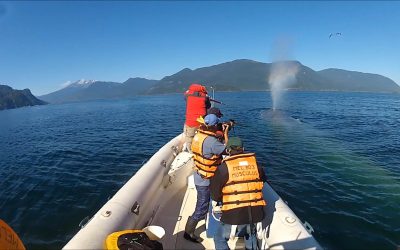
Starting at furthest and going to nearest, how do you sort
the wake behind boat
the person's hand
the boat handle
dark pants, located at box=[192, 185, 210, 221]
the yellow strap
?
the person's hand, the boat handle, dark pants, located at box=[192, 185, 210, 221], the wake behind boat, the yellow strap

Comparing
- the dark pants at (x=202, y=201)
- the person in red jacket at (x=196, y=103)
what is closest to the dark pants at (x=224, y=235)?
the dark pants at (x=202, y=201)

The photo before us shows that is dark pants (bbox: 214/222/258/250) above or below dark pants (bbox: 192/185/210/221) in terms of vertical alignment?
below

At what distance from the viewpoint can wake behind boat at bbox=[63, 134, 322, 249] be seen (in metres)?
4.80

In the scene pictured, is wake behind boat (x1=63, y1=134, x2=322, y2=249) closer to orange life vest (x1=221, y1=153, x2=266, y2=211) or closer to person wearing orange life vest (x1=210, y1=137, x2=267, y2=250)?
person wearing orange life vest (x1=210, y1=137, x2=267, y2=250)

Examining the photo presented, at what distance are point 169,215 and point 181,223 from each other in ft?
1.90

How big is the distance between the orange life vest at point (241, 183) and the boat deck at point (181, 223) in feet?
4.15

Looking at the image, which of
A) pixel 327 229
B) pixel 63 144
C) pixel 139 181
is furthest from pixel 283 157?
pixel 63 144

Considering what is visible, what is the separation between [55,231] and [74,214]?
120 centimetres

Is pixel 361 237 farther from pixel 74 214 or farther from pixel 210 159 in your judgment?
pixel 74 214

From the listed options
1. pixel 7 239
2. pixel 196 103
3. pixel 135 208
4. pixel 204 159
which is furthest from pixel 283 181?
pixel 7 239

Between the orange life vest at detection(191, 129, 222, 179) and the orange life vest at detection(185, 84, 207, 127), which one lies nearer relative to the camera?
the orange life vest at detection(191, 129, 222, 179)

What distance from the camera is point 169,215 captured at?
7.50 meters

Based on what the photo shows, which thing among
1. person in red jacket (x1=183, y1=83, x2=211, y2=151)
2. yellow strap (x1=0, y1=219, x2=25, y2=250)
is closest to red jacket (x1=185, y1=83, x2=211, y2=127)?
person in red jacket (x1=183, y1=83, x2=211, y2=151)

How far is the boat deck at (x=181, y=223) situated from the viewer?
Answer: 6.04 m
